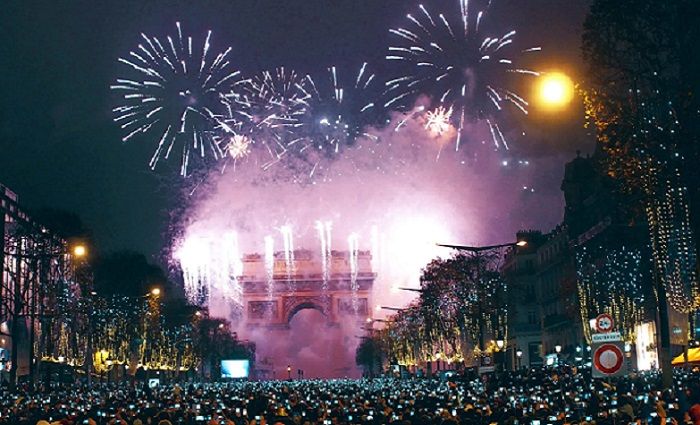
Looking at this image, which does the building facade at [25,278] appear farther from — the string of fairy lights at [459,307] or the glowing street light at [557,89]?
the glowing street light at [557,89]

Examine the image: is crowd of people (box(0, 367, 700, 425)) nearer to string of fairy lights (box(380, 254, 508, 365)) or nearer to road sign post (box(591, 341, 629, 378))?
road sign post (box(591, 341, 629, 378))

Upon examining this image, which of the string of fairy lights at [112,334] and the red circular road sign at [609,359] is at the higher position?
the string of fairy lights at [112,334]

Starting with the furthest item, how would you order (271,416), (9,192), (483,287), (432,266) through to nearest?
(432,266) < (9,192) < (483,287) < (271,416)

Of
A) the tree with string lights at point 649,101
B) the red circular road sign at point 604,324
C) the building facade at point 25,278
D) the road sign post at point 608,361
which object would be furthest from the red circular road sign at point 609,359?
the building facade at point 25,278

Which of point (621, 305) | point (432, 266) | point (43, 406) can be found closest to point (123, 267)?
point (432, 266)

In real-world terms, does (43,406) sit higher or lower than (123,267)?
lower

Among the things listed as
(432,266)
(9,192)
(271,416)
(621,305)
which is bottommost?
(271,416)

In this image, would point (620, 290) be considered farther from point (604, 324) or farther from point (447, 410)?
point (604, 324)

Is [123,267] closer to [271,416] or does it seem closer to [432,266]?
[432,266]
